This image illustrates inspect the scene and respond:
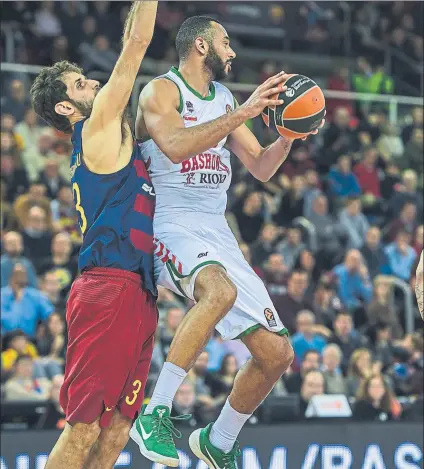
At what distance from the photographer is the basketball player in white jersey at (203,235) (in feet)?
A: 21.8

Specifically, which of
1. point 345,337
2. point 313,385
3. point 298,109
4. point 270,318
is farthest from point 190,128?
point 345,337

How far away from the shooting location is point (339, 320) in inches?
552

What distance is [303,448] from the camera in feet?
28.9

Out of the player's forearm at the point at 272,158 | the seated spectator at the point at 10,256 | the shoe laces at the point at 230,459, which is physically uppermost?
the player's forearm at the point at 272,158

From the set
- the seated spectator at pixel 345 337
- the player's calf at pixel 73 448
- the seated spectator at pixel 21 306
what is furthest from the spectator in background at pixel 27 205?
the player's calf at pixel 73 448

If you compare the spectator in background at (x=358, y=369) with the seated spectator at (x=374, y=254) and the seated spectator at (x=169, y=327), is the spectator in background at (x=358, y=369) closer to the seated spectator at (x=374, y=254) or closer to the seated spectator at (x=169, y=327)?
the seated spectator at (x=169, y=327)

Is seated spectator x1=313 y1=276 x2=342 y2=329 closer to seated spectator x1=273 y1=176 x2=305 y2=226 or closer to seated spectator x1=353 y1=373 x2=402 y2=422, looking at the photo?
seated spectator x1=273 y1=176 x2=305 y2=226

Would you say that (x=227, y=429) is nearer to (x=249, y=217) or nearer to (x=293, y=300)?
(x=293, y=300)

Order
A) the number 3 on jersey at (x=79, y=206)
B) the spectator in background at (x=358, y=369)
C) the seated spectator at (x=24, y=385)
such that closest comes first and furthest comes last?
1. the number 3 on jersey at (x=79, y=206)
2. the seated spectator at (x=24, y=385)
3. the spectator in background at (x=358, y=369)

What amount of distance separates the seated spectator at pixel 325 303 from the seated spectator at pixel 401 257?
1464 mm

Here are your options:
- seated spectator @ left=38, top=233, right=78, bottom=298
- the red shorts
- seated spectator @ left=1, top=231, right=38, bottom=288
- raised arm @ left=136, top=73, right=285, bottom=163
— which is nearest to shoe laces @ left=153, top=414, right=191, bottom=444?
the red shorts

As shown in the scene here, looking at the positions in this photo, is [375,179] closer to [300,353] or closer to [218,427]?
[300,353]

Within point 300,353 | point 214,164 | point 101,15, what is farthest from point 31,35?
point 214,164

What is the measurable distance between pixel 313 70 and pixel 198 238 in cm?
1464
